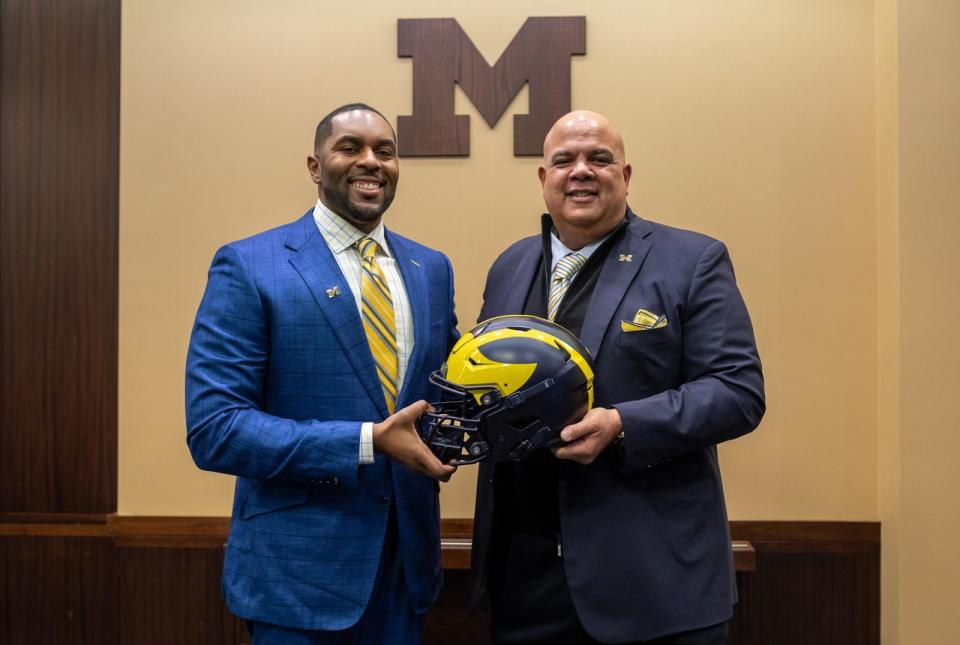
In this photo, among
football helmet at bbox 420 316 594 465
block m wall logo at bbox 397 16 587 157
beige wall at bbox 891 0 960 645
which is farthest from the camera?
block m wall logo at bbox 397 16 587 157

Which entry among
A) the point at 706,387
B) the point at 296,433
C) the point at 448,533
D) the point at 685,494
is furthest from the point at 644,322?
the point at 448,533

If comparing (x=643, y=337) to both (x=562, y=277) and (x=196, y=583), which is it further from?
(x=196, y=583)

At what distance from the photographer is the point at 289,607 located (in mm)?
1667

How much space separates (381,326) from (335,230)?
0.27m

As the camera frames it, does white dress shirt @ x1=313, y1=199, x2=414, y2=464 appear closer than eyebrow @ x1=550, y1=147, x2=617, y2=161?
Yes

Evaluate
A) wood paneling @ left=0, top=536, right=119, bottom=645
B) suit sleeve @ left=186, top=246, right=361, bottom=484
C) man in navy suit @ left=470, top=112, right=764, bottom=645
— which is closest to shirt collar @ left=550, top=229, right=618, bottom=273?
man in navy suit @ left=470, top=112, right=764, bottom=645

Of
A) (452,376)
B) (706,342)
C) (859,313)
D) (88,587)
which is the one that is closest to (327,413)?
(452,376)

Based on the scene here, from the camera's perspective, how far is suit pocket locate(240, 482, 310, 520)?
5.55ft

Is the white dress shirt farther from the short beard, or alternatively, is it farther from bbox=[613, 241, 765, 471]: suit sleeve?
bbox=[613, 241, 765, 471]: suit sleeve

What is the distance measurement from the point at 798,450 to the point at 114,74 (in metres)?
2.82

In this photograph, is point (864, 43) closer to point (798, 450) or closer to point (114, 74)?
point (798, 450)

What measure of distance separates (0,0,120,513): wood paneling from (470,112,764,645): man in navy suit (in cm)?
172

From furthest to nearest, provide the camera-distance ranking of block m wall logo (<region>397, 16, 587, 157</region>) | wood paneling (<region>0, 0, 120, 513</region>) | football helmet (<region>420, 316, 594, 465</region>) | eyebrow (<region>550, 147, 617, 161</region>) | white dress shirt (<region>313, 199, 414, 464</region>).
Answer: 1. wood paneling (<region>0, 0, 120, 513</region>)
2. block m wall logo (<region>397, 16, 587, 157</region>)
3. eyebrow (<region>550, 147, 617, 161</region>)
4. white dress shirt (<region>313, 199, 414, 464</region>)
5. football helmet (<region>420, 316, 594, 465</region>)

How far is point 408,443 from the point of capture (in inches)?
63.4
